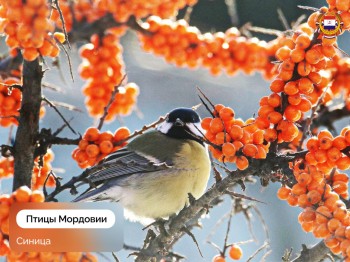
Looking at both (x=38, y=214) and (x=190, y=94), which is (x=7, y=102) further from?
(x=190, y=94)

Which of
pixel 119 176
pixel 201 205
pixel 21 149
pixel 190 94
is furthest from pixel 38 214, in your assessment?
pixel 190 94

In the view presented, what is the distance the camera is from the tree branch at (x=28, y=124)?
78 centimetres

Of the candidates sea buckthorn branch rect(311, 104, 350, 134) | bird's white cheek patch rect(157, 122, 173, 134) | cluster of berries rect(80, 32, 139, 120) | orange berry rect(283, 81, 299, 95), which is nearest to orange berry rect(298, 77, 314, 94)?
orange berry rect(283, 81, 299, 95)

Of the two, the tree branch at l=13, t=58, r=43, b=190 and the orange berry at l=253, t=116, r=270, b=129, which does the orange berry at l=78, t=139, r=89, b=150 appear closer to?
the tree branch at l=13, t=58, r=43, b=190

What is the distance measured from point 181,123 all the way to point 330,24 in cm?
45

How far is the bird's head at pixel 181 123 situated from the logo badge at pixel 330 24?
1.10ft

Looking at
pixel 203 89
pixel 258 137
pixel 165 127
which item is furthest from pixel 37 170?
pixel 203 89

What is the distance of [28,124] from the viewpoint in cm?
80

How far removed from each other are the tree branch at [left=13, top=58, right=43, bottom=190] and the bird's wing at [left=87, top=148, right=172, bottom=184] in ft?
0.42

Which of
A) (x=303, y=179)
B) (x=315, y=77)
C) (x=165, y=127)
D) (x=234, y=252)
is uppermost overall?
(x=315, y=77)

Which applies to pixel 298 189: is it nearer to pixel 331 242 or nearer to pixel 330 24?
pixel 331 242

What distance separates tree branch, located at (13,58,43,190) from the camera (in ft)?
2.55

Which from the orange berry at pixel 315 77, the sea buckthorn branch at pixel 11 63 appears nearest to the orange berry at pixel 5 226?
the sea buckthorn branch at pixel 11 63

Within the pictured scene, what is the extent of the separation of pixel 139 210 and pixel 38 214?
38cm
